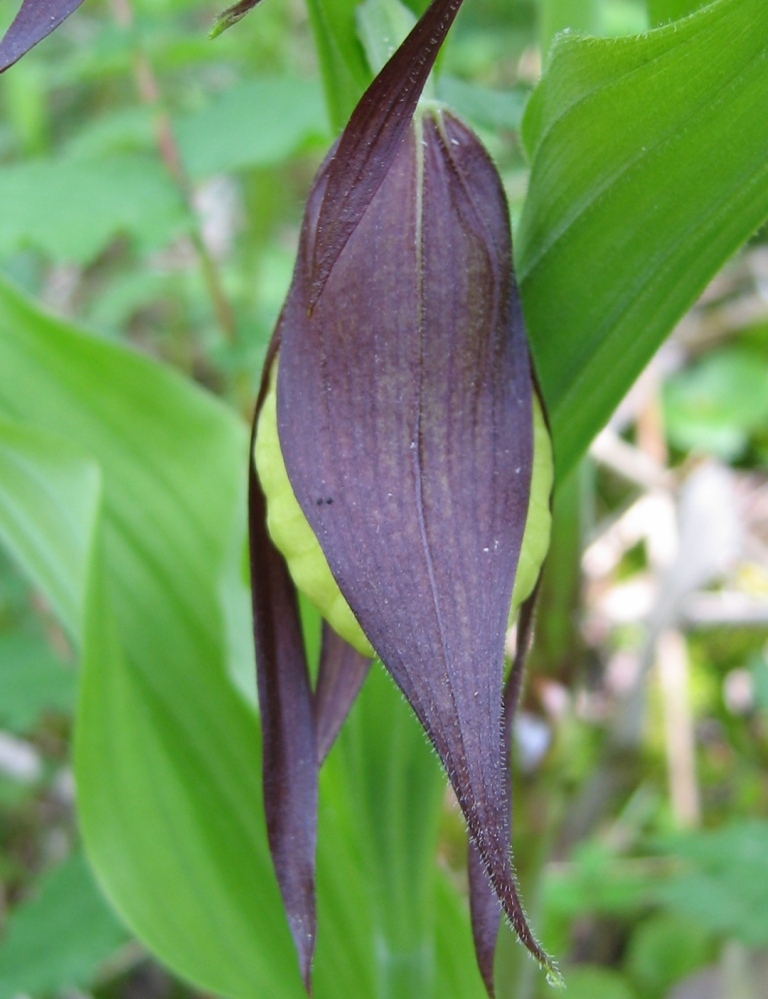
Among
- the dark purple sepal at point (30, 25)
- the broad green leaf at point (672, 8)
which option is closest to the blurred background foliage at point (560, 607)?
the broad green leaf at point (672, 8)

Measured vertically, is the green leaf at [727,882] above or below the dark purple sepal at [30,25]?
below

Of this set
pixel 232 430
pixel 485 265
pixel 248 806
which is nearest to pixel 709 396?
pixel 232 430

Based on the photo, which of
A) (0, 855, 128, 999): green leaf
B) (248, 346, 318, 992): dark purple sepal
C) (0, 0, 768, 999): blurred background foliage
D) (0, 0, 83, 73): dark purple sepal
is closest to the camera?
(0, 0, 83, 73): dark purple sepal

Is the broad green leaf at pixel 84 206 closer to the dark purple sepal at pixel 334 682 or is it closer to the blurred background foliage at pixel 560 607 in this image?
the blurred background foliage at pixel 560 607

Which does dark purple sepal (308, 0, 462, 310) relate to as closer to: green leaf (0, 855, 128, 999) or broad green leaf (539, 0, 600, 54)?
broad green leaf (539, 0, 600, 54)

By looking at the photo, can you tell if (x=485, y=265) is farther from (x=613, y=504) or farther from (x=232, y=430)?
(x=613, y=504)

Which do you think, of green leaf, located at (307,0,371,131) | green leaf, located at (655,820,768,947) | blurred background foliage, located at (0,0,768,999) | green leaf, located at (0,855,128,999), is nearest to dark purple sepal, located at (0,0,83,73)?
green leaf, located at (307,0,371,131)
